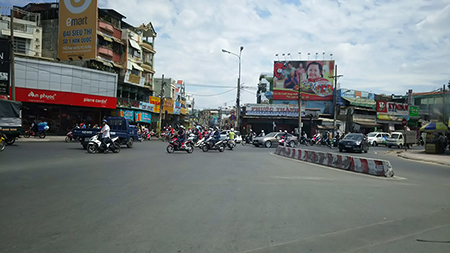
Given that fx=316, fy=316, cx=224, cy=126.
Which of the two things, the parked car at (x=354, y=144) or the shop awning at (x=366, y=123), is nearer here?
the parked car at (x=354, y=144)

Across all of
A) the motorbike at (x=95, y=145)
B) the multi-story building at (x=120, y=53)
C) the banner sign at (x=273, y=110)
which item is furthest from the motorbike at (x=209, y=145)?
the banner sign at (x=273, y=110)

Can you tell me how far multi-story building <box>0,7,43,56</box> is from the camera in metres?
31.1

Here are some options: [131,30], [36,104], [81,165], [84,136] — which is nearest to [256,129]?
[131,30]

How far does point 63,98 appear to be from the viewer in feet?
104

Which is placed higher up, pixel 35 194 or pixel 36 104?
pixel 36 104

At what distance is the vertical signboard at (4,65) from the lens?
23438mm

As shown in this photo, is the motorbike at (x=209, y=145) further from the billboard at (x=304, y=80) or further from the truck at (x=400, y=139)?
the billboard at (x=304, y=80)

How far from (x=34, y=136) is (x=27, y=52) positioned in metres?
9.82

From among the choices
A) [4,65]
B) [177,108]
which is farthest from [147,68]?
[4,65]

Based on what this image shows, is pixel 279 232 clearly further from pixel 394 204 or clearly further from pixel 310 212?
pixel 394 204

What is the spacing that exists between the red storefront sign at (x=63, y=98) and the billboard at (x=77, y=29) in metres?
4.18

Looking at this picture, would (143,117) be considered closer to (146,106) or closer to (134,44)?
(146,106)

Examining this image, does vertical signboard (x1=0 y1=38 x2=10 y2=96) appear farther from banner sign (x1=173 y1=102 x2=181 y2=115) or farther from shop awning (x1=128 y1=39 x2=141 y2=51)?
banner sign (x1=173 y1=102 x2=181 y2=115)

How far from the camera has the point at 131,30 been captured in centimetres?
4306
